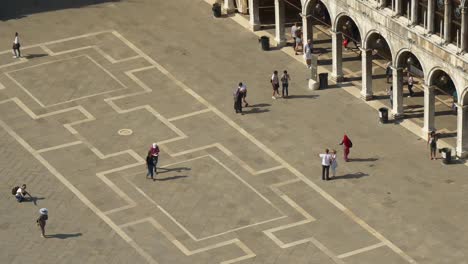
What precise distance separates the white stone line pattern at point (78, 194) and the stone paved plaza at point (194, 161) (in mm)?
142

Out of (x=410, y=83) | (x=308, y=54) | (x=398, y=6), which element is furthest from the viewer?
(x=308, y=54)

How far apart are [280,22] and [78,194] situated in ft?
95.8

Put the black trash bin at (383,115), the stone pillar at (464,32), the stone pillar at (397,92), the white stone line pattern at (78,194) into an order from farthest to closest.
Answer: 1. the black trash bin at (383,115)
2. the stone pillar at (397,92)
3. the stone pillar at (464,32)
4. the white stone line pattern at (78,194)

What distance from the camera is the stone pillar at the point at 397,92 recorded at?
129 metres

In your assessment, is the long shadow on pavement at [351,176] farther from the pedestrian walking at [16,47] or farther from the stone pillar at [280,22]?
the pedestrian walking at [16,47]

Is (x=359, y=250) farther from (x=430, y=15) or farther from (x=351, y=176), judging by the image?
(x=430, y=15)

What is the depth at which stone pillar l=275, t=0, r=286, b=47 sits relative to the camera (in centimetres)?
14238

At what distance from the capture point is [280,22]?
143m

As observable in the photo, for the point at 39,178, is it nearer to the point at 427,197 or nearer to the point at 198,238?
the point at 198,238

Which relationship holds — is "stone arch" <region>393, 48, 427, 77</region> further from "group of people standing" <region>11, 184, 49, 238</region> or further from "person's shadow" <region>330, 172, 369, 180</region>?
"group of people standing" <region>11, 184, 49, 238</region>

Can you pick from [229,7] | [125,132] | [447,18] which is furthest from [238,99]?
[229,7]

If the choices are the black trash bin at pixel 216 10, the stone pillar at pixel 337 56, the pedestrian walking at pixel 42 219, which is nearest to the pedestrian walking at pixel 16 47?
the black trash bin at pixel 216 10

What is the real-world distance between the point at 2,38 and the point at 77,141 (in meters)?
22.3

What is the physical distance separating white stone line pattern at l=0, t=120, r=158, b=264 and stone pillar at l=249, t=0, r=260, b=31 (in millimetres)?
25245
